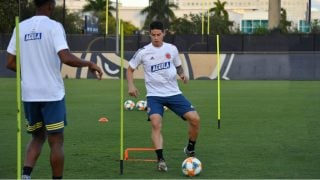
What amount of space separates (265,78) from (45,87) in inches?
1158

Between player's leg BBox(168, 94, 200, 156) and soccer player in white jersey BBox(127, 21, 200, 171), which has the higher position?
soccer player in white jersey BBox(127, 21, 200, 171)

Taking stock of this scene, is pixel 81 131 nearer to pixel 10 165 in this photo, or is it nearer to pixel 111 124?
pixel 111 124

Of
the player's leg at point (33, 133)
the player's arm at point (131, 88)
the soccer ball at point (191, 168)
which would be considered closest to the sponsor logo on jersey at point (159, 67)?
the player's arm at point (131, 88)

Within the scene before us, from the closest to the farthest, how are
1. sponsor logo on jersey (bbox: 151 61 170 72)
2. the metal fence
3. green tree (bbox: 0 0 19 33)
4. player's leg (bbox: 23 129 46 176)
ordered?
player's leg (bbox: 23 129 46 176) → sponsor logo on jersey (bbox: 151 61 170 72) → the metal fence → green tree (bbox: 0 0 19 33)

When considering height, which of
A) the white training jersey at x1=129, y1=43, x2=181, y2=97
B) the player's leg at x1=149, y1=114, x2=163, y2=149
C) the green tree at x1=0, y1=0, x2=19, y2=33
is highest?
the green tree at x1=0, y1=0, x2=19, y2=33

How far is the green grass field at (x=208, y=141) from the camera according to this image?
891 cm

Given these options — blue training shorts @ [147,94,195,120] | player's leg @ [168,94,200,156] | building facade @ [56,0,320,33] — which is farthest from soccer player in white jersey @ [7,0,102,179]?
building facade @ [56,0,320,33]

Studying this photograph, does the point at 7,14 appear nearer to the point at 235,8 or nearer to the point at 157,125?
the point at 157,125

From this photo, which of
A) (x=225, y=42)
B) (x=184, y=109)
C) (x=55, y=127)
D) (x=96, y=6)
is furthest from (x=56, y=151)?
(x=96, y=6)

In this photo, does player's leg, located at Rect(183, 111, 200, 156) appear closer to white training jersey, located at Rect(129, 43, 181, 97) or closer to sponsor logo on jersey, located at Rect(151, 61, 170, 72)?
white training jersey, located at Rect(129, 43, 181, 97)

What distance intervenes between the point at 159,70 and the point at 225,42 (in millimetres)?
38770

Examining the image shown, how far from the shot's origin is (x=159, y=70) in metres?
9.38

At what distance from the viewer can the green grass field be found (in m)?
8.91

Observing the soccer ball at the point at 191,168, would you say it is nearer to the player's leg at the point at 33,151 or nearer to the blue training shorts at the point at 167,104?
the blue training shorts at the point at 167,104
